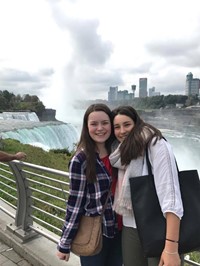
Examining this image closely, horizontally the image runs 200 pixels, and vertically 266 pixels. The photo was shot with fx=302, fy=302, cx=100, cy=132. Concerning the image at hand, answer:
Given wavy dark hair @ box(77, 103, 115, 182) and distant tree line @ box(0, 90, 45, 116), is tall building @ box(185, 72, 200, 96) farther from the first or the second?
wavy dark hair @ box(77, 103, 115, 182)

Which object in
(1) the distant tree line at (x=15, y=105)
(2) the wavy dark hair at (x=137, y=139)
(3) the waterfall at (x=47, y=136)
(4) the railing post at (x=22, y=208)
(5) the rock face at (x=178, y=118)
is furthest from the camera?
(5) the rock face at (x=178, y=118)

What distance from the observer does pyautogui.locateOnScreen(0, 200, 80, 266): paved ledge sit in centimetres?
293

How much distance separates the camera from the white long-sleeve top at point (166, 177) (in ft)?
4.63

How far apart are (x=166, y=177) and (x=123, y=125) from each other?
412 mm

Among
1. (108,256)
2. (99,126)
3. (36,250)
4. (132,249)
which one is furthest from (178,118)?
(132,249)

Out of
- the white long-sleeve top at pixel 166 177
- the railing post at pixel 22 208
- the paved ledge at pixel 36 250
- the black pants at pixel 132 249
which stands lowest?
the paved ledge at pixel 36 250

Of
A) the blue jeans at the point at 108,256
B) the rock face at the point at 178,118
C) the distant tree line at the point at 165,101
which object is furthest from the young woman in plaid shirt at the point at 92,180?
the rock face at the point at 178,118

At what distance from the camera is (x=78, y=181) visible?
5.86 ft

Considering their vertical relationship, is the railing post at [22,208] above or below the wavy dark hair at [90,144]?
below

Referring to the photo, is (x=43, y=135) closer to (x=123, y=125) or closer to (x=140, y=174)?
(x=123, y=125)

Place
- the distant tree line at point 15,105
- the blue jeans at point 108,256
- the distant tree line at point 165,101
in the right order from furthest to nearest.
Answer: the distant tree line at point 165,101
the distant tree line at point 15,105
the blue jeans at point 108,256

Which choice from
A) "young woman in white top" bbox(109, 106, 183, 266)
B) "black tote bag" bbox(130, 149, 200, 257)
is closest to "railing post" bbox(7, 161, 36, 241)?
"young woman in white top" bbox(109, 106, 183, 266)

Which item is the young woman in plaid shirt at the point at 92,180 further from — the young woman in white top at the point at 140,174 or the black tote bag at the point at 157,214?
the black tote bag at the point at 157,214

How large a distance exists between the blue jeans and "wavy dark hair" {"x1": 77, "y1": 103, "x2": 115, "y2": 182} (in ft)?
1.50
